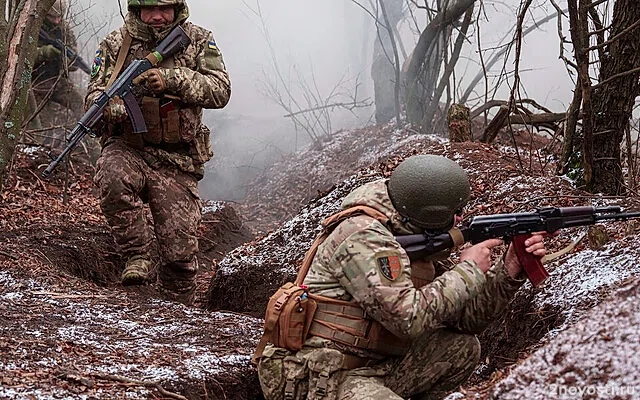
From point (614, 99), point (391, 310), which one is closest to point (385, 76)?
point (614, 99)

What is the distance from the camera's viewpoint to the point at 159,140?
623 cm

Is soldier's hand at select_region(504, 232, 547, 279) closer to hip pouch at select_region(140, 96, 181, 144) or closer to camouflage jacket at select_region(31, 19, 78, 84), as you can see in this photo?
hip pouch at select_region(140, 96, 181, 144)

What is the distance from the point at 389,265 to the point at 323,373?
0.58 meters

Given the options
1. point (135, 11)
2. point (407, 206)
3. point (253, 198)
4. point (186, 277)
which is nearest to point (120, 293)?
point (186, 277)

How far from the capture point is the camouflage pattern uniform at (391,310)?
327 cm

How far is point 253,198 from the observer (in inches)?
619

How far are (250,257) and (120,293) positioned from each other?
1.29 metres

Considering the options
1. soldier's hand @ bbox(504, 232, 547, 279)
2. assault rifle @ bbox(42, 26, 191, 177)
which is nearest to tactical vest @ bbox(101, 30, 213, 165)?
assault rifle @ bbox(42, 26, 191, 177)

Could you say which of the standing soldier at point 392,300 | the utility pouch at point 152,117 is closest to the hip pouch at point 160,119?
the utility pouch at point 152,117

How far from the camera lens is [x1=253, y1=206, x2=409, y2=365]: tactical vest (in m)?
3.44

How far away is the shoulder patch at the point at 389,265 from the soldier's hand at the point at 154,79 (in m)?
3.14

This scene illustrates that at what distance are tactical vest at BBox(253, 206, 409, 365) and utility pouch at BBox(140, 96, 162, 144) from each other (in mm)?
2941

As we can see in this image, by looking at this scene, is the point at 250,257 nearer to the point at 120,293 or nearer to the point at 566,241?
the point at 120,293

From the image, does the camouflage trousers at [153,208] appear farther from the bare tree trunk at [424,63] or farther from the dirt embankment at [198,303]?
the bare tree trunk at [424,63]
